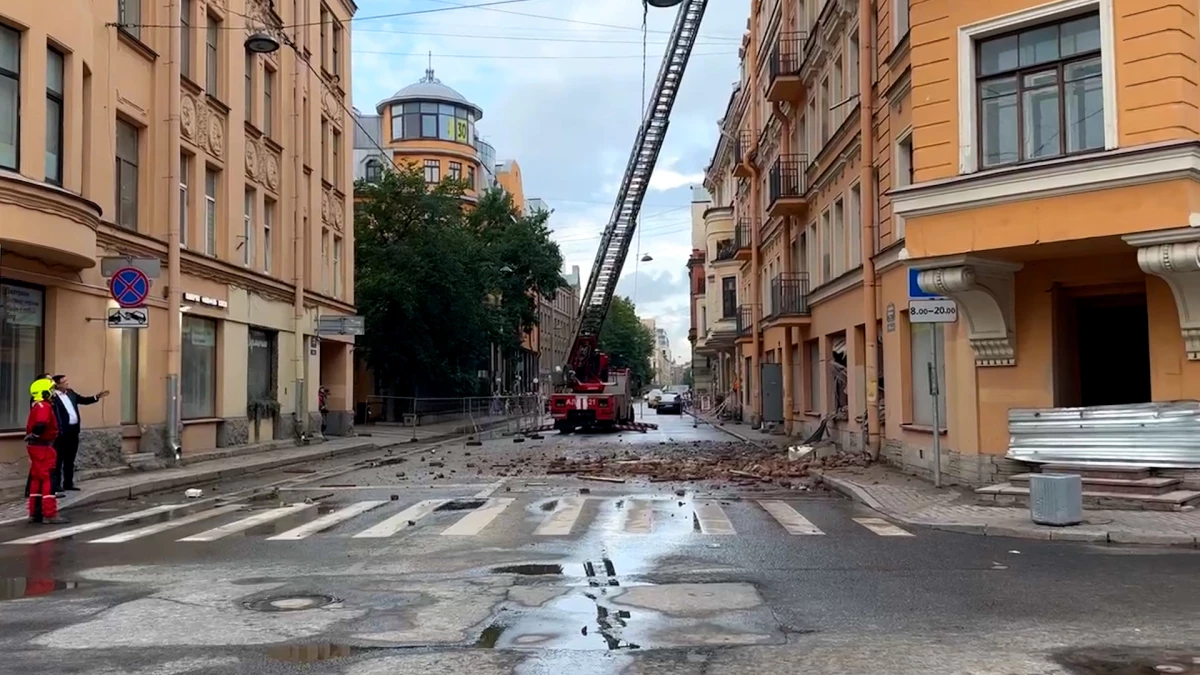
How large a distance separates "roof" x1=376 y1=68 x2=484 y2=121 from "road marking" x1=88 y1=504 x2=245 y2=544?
54.6 metres

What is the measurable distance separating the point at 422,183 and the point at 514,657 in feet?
124

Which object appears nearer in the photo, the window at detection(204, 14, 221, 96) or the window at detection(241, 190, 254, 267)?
the window at detection(204, 14, 221, 96)

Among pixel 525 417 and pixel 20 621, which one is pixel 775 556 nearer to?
pixel 20 621

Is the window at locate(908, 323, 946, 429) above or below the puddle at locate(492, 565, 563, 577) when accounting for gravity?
above

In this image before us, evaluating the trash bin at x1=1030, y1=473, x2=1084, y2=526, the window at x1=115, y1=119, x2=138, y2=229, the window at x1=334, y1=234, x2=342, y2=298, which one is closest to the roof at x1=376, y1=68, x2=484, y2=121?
the window at x1=334, y1=234, x2=342, y2=298

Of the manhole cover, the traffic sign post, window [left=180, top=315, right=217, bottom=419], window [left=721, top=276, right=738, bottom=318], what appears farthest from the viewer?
window [left=721, top=276, right=738, bottom=318]

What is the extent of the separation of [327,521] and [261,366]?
51.6 feet

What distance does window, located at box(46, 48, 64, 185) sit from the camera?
52.3ft

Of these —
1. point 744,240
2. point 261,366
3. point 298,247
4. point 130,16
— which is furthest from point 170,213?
point 744,240

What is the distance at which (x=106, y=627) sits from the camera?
6.81 m

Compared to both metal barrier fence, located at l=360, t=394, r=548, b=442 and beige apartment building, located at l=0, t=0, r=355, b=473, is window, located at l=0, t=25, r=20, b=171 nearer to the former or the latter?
beige apartment building, located at l=0, t=0, r=355, b=473

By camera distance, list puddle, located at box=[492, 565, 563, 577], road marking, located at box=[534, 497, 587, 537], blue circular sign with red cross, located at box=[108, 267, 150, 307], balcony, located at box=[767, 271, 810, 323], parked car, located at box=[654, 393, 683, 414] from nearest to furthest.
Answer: puddle, located at box=[492, 565, 563, 577] < road marking, located at box=[534, 497, 587, 537] < blue circular sign with red cross, located at box=[108, 267, 150, 307] < balcony, located at box=[767, 271, 810, 323] < parked car, located at box=[654, 393, 683, 414]

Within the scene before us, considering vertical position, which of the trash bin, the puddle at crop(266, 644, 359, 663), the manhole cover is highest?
→ the trash bin

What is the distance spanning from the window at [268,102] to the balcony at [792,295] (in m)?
14.8
